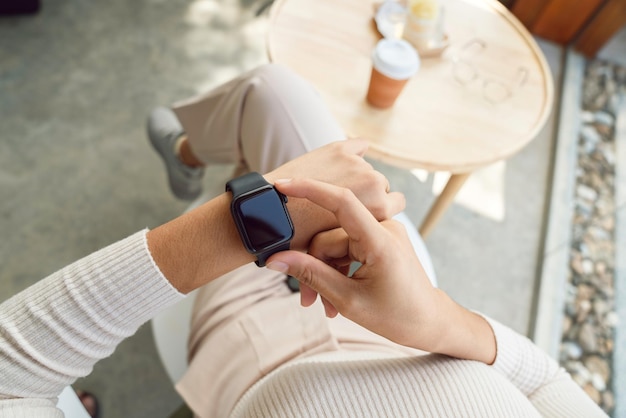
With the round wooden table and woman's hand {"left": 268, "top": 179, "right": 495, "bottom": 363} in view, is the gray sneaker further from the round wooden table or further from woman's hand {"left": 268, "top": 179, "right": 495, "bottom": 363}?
woman's hand {"left": 268, "top": 179, "right": 495, "bottom": 363}

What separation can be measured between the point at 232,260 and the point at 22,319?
0.27 metres

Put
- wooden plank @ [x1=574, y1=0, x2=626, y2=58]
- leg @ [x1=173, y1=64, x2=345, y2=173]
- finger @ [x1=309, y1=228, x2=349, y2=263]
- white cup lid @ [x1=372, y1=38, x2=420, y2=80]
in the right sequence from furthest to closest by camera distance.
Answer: wooden plank @ [x1=574, y1=0, x2=626, y2=58]
white cup lid @ [x1=372, y1=38, x2=420, y2=80]
leg @ [x1=173, y1=64, x2=345, y2=173]
finger @ [x1=309, y1=228, x2=349, y2=263]

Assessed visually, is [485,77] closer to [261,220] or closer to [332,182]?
[332,182]

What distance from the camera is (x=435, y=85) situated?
4.01 ft

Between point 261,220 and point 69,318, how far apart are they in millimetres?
270

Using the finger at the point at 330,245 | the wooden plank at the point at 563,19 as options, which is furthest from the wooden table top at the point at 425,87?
the wooden plank at the point at 563,19

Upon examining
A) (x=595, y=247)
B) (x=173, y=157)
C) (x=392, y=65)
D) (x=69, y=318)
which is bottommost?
(x=173, y=157)

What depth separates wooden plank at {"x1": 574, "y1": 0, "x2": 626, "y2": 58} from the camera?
1933 millimetres

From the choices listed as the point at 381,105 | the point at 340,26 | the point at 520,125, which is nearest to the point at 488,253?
the point at 520,125

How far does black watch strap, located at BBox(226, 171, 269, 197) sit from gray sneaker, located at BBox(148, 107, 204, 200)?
2.34 ft

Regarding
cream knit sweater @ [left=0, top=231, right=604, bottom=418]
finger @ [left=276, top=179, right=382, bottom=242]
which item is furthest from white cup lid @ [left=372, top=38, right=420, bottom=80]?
cream knit sweater @ [left=0, top=231, right=604, bottom=418]

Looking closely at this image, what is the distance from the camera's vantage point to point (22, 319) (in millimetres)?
553

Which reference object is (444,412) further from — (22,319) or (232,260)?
(22,319)

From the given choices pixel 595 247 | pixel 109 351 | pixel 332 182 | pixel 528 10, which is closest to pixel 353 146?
pixel 332 182
